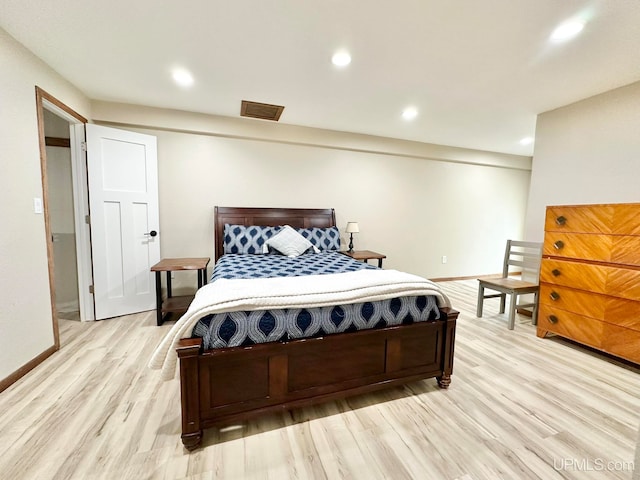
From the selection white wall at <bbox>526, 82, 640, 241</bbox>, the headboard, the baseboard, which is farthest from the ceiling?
the baseboard

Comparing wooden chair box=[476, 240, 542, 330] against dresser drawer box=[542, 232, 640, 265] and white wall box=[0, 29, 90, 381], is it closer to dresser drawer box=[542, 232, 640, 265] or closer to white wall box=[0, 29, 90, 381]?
dresser drawer box=[542, 232, 640, 265]

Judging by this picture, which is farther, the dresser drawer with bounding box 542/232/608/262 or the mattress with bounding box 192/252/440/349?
the dresser drawer with bounding box 542/232/608/262

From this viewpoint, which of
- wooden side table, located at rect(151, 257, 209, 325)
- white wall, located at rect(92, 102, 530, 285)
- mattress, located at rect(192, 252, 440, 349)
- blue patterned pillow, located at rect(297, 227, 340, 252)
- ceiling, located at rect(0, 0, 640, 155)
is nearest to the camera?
mattress, located at rect(192, 252, 440, 349)

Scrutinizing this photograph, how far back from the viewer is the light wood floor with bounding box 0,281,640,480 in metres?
1.27

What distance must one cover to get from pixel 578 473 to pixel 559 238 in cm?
208

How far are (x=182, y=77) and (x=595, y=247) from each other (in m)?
4.07

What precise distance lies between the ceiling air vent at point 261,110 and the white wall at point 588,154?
3.22 meters

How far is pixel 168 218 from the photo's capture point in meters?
3.47

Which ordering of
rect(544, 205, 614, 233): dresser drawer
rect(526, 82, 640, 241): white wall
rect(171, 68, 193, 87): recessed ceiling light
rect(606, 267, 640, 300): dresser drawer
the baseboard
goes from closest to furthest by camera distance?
the baseboard → rect(606, 267, 640, 300): dresser drawer → rect(544, 205, 614, 233): dresser drawer → rect(171, 68, 193, 87): recessed ceiling light → rect(526, 82, 640, 241): white wall

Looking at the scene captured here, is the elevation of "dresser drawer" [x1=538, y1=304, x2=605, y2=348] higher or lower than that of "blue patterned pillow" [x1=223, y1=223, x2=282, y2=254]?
lower

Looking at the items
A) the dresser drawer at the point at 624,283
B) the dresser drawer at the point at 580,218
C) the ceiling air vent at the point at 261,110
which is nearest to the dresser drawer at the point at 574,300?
the dresser drawer at the point at 624,283

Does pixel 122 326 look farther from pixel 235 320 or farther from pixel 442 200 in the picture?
pixel 442 200

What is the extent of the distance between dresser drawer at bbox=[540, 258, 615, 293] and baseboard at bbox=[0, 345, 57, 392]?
4561 mm

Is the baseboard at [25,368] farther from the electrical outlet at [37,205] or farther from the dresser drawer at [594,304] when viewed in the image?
the dresser drawer at [594,304]
